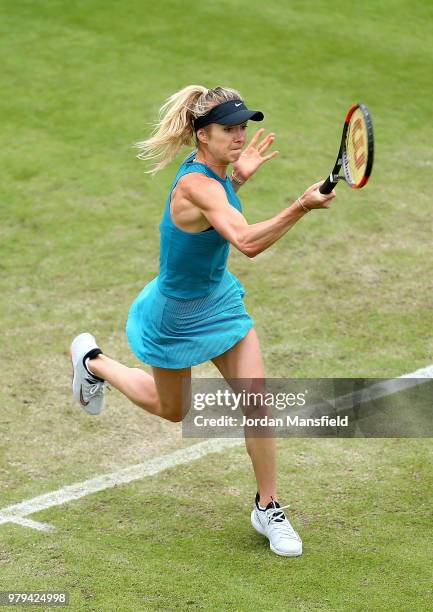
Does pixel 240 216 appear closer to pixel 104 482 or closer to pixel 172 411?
pixel 172 411

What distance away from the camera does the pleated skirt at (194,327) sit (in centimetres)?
605

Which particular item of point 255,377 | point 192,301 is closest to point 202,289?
point 192,301

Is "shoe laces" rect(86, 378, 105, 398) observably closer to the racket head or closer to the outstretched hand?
the outstretched hand

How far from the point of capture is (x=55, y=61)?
44.3 ft

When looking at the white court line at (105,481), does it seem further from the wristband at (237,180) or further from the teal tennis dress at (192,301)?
the wristband at (237,180)

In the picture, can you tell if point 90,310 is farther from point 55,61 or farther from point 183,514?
point 55,61

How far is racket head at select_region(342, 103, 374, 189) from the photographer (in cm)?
528

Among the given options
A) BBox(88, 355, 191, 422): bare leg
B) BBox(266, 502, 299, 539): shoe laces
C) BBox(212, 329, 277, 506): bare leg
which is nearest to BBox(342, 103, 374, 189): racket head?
BBox(212, 329, 277, 506): bare leg

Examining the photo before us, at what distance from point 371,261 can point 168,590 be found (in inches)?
195

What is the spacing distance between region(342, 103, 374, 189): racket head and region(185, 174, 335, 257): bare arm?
0.20m

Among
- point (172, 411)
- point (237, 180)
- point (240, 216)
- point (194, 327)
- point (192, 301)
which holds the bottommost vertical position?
point (172, 411)

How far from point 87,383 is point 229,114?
201 cm

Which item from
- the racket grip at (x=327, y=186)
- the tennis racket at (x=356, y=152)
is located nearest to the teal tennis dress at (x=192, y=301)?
the tennis racket at (x=356, y=152)

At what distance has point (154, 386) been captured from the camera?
646 cm
